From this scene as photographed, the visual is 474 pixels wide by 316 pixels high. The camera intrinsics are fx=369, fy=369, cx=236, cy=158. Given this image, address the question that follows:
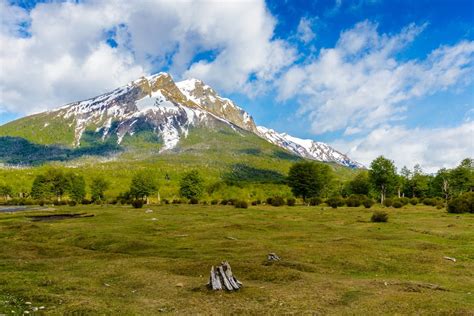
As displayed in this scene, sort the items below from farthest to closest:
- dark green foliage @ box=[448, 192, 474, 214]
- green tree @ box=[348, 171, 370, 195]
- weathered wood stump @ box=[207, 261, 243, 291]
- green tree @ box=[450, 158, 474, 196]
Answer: green tree @ box=[348, 171, 370, 195]
green tree @ box=[450, 158, 474, 196]
dark green foliage @ box=[448, 192, 474, 214]
weathered wood stump @ box=[207, 261, 243, 291]

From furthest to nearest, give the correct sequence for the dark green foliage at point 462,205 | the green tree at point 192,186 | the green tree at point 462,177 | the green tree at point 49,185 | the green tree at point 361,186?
the green tree at point 49,185 → the green tree at point 361,186 → the green tree at point 192,186 → the green tree at point 462,177 → the dark green foliage at point 462,205

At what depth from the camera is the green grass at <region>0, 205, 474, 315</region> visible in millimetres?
20344

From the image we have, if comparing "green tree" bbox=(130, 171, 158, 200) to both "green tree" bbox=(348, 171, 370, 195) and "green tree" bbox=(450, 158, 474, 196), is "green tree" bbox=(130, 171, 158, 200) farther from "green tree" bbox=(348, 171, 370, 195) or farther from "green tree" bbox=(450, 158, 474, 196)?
"green tree" bbox=(450, 158, 474, 196)

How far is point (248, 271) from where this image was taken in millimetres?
28844

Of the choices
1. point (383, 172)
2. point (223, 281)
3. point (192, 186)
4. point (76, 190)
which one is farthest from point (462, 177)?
point (76, 190)

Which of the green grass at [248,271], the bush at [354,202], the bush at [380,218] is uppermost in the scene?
the bush at [354,202]

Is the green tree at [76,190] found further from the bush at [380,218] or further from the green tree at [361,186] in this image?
the bush at [380,218]

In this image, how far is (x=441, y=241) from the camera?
143 ft

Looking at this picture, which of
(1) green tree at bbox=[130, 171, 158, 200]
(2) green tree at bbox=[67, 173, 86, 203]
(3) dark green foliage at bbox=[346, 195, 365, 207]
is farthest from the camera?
(2) green tree at bbox=[67, 173, 86, 203]

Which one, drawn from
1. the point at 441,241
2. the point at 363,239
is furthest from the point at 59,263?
the point at 441,241

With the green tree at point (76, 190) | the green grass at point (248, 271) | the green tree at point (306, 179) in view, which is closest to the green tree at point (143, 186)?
the green tree at point (76, 190)

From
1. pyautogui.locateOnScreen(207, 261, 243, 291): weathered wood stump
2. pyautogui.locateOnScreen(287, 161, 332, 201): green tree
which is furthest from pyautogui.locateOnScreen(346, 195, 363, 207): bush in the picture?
pyautogui.locateOnScreen(207, 261, 243, 291): weathered wood stump

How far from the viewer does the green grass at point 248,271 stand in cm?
2034

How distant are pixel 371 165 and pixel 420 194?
55588 mm
